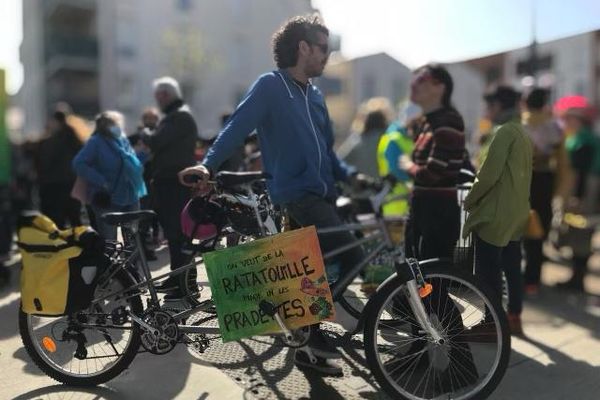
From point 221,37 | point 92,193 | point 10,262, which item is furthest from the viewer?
point 221,37

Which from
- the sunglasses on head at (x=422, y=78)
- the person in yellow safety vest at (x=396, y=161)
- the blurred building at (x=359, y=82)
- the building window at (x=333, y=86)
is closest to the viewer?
the sunglasses on head at (x=422, y=78)

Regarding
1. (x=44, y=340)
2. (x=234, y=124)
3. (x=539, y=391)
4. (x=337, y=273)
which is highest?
(x=234, y=124)

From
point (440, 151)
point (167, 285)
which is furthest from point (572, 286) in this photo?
point (167, 285)

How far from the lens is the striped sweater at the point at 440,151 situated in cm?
342

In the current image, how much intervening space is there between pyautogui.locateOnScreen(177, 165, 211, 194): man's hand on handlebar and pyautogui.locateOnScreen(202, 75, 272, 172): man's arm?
4.7 inches

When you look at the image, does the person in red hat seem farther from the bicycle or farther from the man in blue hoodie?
the man in blue hoodie

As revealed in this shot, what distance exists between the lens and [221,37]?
1377 inches

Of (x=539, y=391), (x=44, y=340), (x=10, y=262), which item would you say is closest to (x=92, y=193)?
(x=44, y=340)

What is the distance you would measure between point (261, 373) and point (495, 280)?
1561 millimetres

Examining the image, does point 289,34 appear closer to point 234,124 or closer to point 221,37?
point 234,124

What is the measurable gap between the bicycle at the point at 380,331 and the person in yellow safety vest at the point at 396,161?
89.7 inches

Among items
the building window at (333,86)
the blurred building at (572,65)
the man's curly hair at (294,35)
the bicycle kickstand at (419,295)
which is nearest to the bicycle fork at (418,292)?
the bicycle kickstand at (419,295)

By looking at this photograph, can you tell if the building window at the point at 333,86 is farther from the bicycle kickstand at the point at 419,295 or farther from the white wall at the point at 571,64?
the bicycle kickstand at the point at 419,295

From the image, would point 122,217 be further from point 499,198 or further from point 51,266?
point 499,198
